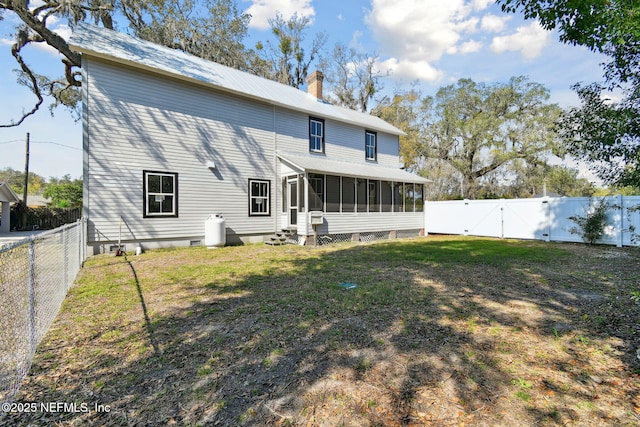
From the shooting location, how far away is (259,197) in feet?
39.7

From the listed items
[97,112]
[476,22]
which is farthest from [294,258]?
[476,22]

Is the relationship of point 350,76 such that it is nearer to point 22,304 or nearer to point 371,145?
point 371,145

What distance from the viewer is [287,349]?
297 centimetres

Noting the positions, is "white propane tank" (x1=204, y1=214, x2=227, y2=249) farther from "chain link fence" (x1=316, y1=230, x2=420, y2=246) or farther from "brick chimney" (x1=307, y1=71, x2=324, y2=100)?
"brick chimney" (x1=307, y1=71, x2=324, y2=100)

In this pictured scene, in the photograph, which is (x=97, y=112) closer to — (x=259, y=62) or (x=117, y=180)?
(x=117, y=180)

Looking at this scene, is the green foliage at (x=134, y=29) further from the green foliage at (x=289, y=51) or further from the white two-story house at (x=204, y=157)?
the white two-story house at (x=204, y=157)

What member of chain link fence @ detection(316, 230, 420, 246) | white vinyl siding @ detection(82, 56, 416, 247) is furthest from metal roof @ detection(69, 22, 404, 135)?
chain link fence @ detection(316, 230, 420, 246)

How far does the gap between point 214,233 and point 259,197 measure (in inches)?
101

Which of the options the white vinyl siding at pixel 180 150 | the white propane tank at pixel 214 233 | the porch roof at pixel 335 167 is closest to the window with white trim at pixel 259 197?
the white vinyl siding at pixel 180 150

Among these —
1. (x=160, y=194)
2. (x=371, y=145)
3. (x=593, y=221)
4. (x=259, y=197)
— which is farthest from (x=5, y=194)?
(x=593, y=221)

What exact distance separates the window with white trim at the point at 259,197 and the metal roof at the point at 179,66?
11.1 ft

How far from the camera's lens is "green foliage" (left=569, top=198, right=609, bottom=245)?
10.9m

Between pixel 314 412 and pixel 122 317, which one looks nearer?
pixel 314 412

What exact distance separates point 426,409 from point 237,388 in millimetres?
1436
